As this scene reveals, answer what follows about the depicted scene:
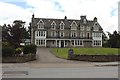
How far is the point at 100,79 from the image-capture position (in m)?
16.8

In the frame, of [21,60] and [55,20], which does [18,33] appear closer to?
[21,60]

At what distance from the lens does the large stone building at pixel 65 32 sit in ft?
268

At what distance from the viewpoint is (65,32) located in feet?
277

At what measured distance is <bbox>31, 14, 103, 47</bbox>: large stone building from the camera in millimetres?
81562

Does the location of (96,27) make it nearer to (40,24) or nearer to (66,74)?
(40,24)

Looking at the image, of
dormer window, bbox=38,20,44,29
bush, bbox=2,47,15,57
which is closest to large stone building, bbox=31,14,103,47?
dormer window, bbox=38,20,44,29

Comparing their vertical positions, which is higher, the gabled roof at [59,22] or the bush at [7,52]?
the gabled roof at [59,22]

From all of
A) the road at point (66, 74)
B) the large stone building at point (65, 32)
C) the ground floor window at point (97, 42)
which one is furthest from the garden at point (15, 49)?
the ground floor window at point (97, 42)

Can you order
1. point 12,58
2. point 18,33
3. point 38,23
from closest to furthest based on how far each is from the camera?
point 12,58, point 18,33, point 38,23

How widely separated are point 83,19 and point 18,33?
35962 mm

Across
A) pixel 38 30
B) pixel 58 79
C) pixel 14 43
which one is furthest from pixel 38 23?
pixel 58 79

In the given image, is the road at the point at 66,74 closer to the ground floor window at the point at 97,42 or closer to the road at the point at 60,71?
the road at the point at 60,71

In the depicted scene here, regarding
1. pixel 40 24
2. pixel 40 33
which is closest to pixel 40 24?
pixel 40 24

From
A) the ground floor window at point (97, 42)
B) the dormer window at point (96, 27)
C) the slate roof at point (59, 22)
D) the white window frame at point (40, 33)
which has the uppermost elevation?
the slate roof at point (59, 22)
